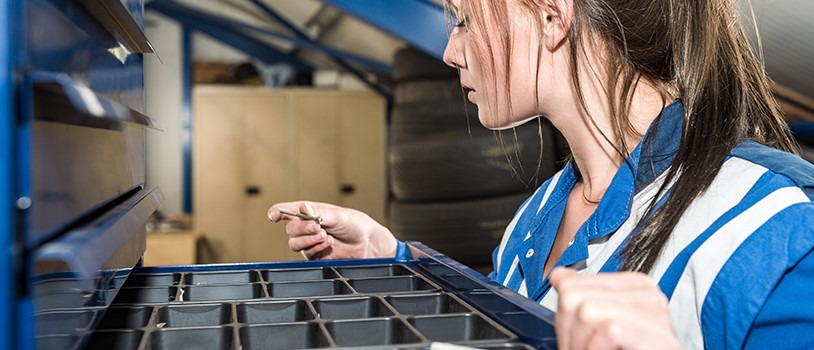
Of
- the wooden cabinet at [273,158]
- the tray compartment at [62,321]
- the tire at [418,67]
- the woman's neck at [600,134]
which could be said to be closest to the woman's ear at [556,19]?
the woman's neck at [600,134]

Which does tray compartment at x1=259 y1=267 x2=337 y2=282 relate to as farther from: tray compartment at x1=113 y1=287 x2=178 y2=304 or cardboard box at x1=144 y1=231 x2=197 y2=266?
cardboard box at x1=144 y1=231 x2=197 y2=266

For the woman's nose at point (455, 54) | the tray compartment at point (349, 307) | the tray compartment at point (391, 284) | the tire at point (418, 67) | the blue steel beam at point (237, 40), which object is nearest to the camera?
the tray compartment at point (349, 307)

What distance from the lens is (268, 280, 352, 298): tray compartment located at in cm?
80

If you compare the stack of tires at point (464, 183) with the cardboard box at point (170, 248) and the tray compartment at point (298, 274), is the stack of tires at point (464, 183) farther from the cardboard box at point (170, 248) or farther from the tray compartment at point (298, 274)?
the cardboard box at point (170, 248)

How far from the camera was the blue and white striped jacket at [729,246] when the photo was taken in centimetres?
78

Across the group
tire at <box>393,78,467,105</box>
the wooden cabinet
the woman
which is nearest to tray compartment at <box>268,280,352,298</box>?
the woman

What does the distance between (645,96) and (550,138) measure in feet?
6.49

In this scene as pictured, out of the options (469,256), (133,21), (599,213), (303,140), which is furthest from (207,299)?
(303,140)

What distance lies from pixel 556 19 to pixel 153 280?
630mm

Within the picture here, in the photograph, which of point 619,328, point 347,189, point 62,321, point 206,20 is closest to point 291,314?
point 62,321

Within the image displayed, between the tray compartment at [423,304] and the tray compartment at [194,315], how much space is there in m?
0.16

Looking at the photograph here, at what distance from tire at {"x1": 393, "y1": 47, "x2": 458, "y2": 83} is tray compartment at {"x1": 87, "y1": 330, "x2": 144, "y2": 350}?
3.01 m

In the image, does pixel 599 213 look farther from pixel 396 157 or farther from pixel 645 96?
pixel 396 157

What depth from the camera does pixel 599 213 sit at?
1007 millimetres
